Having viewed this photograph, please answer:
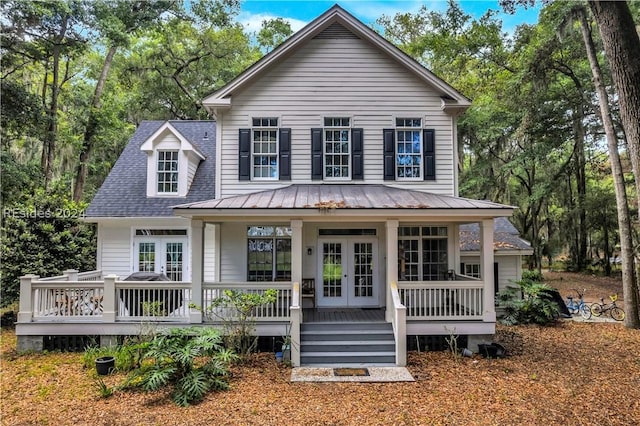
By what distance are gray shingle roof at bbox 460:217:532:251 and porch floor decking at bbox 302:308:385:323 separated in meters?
4.96

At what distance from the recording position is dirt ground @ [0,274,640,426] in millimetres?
5270

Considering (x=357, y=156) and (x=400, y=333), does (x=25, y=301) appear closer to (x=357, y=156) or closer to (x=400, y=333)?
(x=400, y=333)

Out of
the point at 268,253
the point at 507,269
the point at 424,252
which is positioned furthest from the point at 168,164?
the point at 507,269

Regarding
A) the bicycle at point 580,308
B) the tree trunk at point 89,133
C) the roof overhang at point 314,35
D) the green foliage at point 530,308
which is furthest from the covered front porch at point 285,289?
the tree trunk at point 89,133

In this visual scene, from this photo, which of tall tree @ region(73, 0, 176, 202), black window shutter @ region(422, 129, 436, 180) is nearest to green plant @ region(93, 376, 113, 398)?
black window shutter @ region(422, 129, 436, 180)

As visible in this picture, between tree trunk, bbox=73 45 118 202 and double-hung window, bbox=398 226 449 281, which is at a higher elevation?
tree trunk, bbox=73 45 118 202

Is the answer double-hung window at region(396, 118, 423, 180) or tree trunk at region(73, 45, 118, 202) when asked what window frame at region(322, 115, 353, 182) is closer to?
double-hung window at region(396, 118, 423, 180)

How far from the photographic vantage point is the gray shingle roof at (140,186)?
38.3 ft

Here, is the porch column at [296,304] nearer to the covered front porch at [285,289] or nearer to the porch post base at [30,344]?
the covered front porch at [285,289]

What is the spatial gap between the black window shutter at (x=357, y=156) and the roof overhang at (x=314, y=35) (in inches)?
94.8

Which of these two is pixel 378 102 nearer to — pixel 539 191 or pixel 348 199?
pixel 348 199

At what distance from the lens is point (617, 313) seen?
12.6 m

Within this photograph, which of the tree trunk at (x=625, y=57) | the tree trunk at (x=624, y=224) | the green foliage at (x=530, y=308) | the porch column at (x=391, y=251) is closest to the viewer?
the tree trunk at (x=625, y=57)

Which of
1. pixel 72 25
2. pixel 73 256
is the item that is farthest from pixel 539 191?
pixel 72 25
